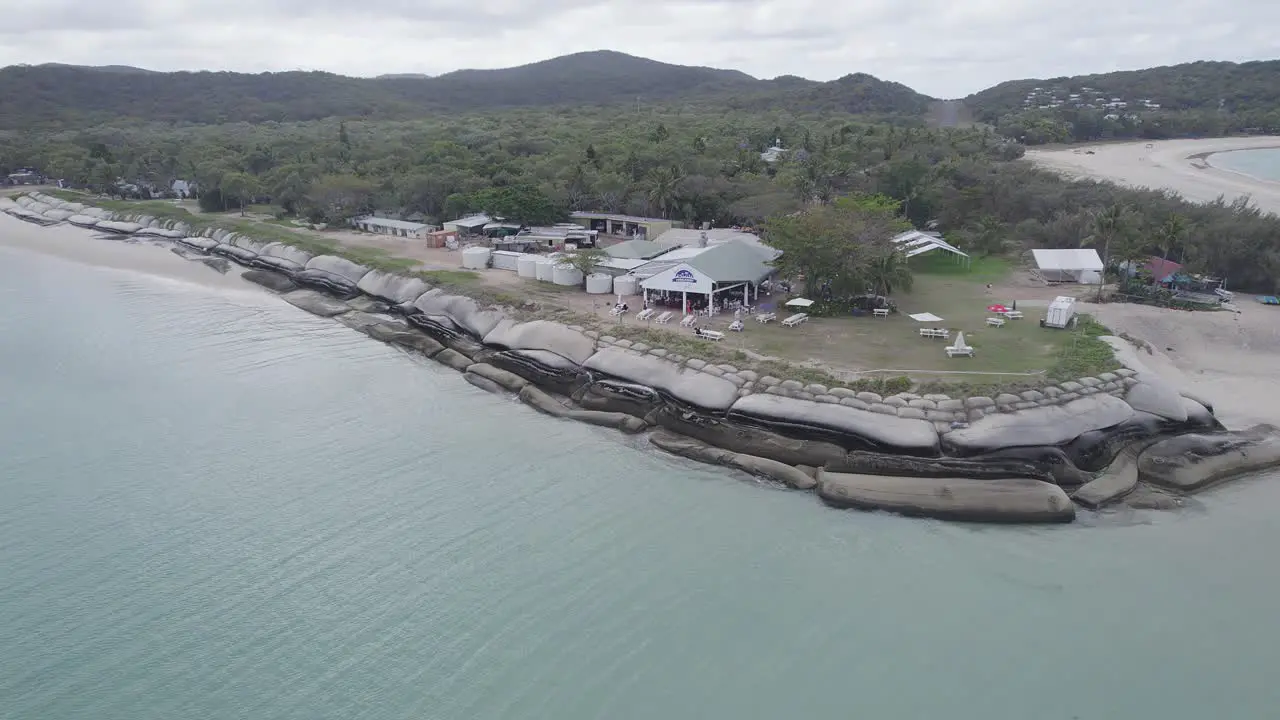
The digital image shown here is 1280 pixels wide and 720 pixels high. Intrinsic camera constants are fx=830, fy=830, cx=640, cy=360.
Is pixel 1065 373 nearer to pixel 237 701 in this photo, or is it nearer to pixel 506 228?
pixel 237 701

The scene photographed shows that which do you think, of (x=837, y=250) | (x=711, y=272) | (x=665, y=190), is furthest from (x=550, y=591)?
(x=665, y=190)

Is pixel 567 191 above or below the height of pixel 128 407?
above

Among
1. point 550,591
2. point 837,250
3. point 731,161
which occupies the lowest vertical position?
point 550,591

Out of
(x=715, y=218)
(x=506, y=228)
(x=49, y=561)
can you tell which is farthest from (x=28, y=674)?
(x=715, y=218)

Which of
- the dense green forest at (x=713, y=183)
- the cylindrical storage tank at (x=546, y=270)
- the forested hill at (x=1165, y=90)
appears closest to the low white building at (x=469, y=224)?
the dense green forest at (x=713, y=183)

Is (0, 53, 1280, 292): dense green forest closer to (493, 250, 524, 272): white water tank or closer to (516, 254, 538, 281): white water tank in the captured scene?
(493, 250, 524, 272): white water tank

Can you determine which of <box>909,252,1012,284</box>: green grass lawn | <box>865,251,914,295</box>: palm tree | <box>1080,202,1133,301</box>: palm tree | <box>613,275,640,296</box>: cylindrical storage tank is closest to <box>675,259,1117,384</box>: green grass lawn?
<box>865,251,914,295</box>: palm tree

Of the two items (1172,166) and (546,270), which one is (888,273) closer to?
(546,270)
